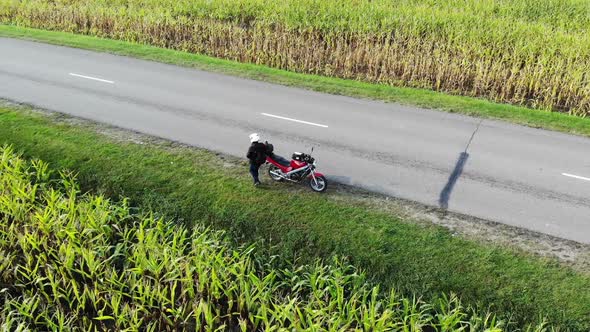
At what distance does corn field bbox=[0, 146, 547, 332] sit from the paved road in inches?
130

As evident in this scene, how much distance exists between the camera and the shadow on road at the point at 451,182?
36.1 feet

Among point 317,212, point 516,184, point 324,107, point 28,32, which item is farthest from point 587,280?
point 28,32

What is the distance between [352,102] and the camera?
16328 mm

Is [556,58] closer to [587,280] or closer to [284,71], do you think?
[284,71]

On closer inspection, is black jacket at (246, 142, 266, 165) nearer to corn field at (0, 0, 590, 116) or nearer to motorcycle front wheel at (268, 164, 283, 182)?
motorcycle front wheel at (268, 164, 283, 182)

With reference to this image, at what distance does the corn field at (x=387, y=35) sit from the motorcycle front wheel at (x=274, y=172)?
812 cm

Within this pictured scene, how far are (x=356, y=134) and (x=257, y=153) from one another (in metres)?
3.99

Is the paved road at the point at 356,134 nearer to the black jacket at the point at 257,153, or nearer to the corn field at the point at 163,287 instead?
the black jacket at the point at 257,153

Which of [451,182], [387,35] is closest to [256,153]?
[451,182]

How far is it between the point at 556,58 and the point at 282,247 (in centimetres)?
1394

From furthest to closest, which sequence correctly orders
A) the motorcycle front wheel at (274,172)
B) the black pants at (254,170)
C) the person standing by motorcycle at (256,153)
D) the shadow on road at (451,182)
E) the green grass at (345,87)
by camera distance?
1. the green grass at (345,87)
2. the motorcycle front wheel at (274,172)
3. the black pants at (254,170)
4. the shadow on road at (451,182)
5. the person standing by motorcycle at (256,153)

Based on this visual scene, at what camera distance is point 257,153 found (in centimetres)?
1092

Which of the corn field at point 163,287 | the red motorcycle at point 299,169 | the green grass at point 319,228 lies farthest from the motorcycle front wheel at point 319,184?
the corn field at point 163,287

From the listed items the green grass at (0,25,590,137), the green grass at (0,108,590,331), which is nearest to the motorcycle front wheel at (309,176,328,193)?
the green grass at (0,108,590,331)
